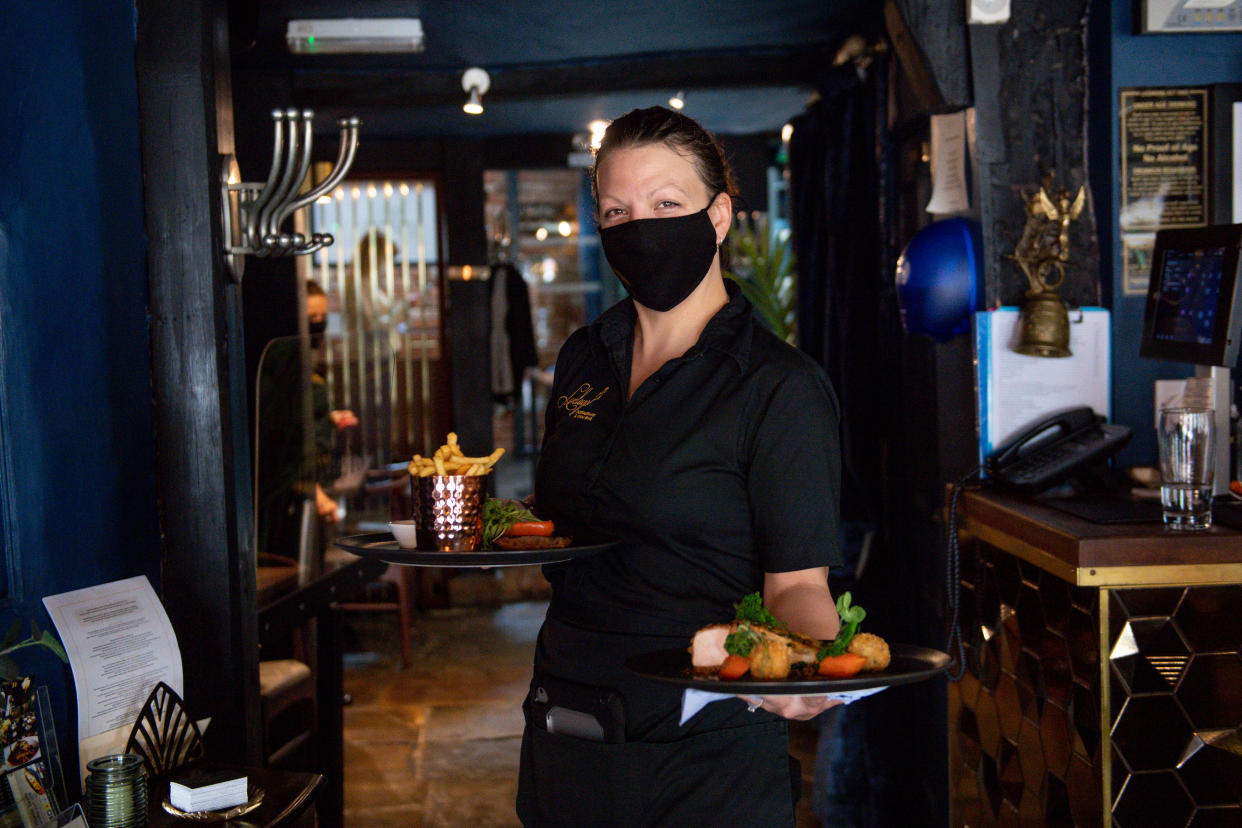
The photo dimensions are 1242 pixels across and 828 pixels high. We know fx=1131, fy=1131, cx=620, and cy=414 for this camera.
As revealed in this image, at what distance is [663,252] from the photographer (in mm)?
1671

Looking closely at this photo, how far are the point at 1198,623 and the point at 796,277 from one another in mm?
3006

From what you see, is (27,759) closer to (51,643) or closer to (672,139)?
(51,643)

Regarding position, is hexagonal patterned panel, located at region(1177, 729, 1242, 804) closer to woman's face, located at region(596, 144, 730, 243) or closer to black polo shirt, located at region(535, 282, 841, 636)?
black polo shirt, located at region(535, 282, 841, 636)

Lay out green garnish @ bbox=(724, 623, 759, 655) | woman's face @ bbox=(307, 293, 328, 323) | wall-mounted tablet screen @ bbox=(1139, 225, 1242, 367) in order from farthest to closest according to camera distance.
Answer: woman's face @ bbox=(307, 293, 328, 323)
wall-mounted tablet screen @ bbox=(1139, 225, 1242, 367)
green garnish @ bbox=(724, 623, 759, 655)

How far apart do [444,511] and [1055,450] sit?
5.06 feet

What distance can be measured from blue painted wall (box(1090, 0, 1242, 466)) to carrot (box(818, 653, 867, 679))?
1.85 meters

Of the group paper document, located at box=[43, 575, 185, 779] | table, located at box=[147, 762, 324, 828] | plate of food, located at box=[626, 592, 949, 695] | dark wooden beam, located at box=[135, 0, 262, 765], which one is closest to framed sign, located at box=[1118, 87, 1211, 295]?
plate of food, located at box=[626, 592, 949, 695]

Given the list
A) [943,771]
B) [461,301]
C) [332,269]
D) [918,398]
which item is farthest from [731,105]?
[943,771]

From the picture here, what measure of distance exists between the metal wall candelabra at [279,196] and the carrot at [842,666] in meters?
1.26

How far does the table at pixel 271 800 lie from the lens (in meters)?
1.61

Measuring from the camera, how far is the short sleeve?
59.1 inches

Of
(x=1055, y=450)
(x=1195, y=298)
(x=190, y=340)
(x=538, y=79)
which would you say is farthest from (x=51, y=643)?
(x=538, y=79)

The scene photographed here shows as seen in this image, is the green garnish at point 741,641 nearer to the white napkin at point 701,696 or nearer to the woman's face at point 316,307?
the white napkin at point 701,696

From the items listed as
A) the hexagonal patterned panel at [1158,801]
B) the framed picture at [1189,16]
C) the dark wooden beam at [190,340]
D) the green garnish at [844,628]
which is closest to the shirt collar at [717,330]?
the green garnish at [844,628]
